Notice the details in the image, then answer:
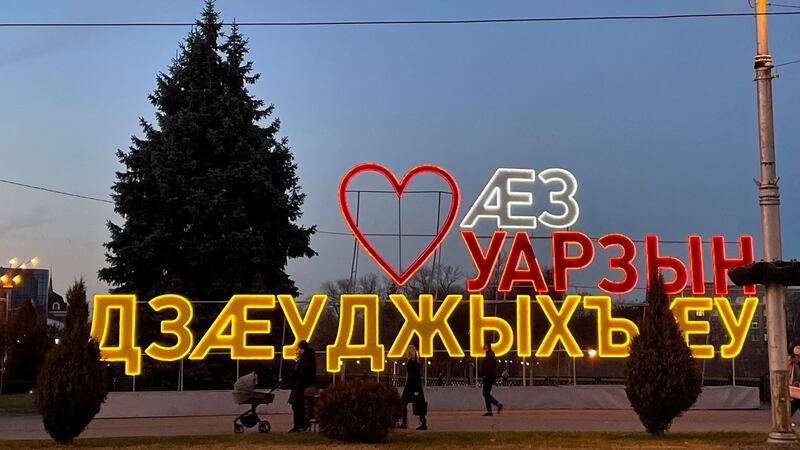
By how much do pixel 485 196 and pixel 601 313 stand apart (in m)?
4.92

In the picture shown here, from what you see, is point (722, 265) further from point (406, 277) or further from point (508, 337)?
point (406, 277)

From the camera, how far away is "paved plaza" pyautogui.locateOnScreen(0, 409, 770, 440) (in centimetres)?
1873

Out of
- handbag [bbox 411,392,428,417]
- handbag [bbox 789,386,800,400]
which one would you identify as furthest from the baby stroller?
handbag [bbox 789,386,800,400]

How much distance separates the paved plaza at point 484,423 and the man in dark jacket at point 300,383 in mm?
1265

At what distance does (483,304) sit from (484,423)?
6.91m

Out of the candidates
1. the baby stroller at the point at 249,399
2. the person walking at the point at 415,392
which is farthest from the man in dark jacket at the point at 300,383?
the person walking at the point at 415,392

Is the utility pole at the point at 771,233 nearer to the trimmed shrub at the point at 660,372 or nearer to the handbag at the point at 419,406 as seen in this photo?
the trimmed shrub at the point at 660,372

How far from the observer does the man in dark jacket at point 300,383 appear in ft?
57.9

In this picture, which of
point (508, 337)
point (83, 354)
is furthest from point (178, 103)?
point (83, 354)

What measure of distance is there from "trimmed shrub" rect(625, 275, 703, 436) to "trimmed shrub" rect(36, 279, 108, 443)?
30.9 ft

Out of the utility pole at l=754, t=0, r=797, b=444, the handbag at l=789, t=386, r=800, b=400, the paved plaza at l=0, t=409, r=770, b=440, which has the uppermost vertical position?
the utility pole at l=754, t=0, r=797, b=444

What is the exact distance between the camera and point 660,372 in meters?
16.0

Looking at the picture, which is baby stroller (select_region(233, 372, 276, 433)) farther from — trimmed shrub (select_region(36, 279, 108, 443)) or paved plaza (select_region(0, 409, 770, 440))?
trimmed shrub (select_region(36, 279, 108, 443))

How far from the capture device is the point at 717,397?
1021 inches
